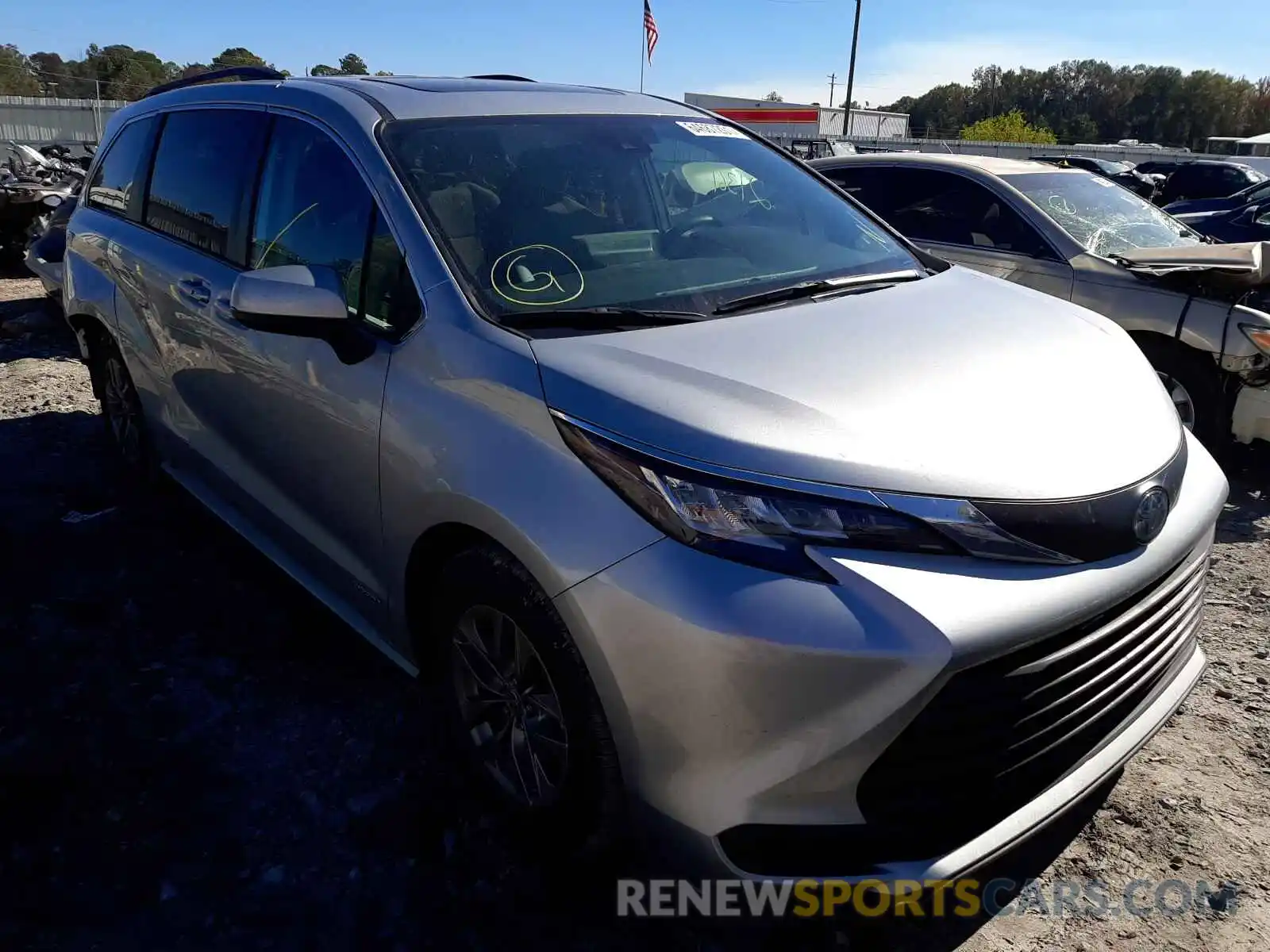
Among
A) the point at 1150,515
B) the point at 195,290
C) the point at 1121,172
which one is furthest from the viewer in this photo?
the point at 1121,172

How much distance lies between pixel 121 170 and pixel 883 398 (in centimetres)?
397

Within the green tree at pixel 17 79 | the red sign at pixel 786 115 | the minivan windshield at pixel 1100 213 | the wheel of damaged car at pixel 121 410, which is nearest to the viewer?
the wheel of damaged car at pixel 121 410

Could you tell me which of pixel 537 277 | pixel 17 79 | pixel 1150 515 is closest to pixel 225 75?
pixel 537 277

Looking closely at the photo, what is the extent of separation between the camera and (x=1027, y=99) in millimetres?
98812

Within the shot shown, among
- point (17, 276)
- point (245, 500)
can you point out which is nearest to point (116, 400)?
point (245, 500)

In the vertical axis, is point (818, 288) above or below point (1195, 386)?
above

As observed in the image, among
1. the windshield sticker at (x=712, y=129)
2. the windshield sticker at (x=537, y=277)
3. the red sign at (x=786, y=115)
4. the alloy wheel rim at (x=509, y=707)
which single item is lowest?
the alloy wheel rim at (x=509, y=707)

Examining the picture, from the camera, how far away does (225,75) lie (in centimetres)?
395

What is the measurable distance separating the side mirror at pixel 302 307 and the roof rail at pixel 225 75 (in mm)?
1431

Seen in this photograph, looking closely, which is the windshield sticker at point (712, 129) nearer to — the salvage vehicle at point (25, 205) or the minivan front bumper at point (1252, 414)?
the minivan front bumper at point (1252, 414)

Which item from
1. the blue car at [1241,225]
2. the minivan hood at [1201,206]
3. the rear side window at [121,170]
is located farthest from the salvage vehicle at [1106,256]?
the minivan hood at [1201,206]

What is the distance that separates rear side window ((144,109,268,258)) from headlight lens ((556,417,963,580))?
2230 mm

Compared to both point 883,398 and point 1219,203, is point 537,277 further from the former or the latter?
point 1219,203

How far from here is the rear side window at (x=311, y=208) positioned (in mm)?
2652
